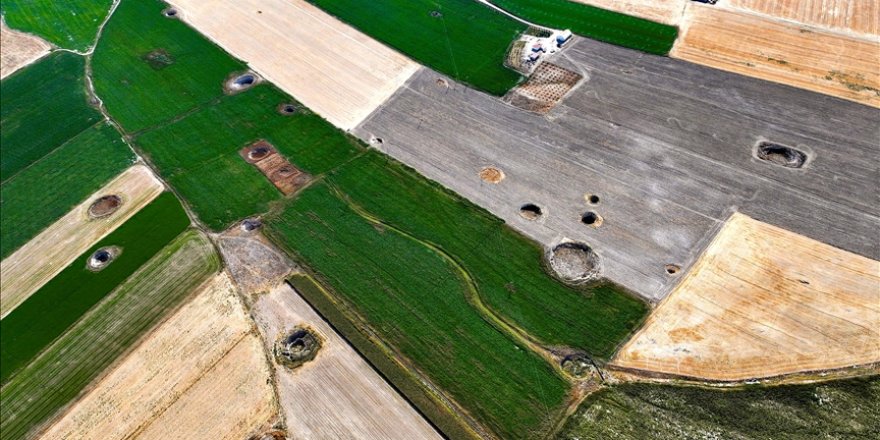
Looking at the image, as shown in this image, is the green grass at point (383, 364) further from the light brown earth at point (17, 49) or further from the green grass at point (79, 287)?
the light brown earth at point (17, 49)

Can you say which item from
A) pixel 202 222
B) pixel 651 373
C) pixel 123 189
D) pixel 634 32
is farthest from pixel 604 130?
pixel 123 189

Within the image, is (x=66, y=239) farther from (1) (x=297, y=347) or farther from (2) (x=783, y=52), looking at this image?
(2) (x=783, y=52)

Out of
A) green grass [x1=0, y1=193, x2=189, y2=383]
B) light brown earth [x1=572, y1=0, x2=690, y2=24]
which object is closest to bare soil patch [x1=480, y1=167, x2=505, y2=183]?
green grass [x1=0, y1=193, x2=189, y2=383]

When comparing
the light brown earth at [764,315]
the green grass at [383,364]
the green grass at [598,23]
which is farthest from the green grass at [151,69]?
the light brown earth at [764,315]

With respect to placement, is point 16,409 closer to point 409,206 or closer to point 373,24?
point 409,206

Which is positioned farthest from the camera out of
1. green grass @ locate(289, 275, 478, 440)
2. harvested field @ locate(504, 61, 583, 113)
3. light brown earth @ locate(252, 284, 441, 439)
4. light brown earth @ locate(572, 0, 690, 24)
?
light brown earth @ locate(572, 0, 690, 24)

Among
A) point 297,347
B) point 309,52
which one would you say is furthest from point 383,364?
point 309,52

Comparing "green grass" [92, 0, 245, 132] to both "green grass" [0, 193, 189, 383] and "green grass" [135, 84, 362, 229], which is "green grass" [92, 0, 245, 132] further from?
"green grass" [0, 193, 189, 383]
